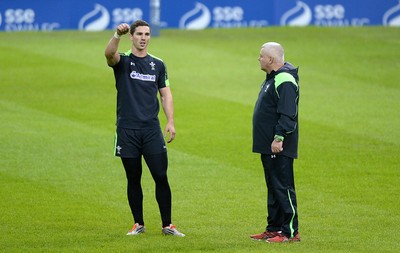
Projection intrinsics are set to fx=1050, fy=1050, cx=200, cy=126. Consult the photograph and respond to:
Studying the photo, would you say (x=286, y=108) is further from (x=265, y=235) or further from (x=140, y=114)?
(x=140, y=114)

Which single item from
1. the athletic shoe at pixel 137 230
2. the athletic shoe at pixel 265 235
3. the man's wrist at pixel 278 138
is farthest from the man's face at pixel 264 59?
the athletic shoe at pixel 137 230

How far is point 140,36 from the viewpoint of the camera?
11.1 meters

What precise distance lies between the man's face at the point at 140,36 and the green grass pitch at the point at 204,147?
6.81ft

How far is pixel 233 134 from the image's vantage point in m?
19.6

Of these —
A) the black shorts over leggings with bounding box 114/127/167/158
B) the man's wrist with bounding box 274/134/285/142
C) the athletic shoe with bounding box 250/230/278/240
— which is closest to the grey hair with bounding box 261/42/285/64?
the man's wrist with bounding box 274/134/285/142

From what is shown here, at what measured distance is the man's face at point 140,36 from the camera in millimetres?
11125

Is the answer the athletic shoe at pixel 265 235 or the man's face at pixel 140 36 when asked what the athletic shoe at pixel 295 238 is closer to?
the athletic shoe at pixel 265 235

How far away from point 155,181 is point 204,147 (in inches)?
262

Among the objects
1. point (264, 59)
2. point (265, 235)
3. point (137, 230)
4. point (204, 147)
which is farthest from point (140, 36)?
point (204, 147)

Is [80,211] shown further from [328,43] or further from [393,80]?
[328,43]

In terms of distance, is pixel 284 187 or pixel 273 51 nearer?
pixel 273 51

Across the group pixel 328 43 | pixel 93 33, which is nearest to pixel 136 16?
pixel 93 33

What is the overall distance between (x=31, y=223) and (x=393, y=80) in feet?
51.9

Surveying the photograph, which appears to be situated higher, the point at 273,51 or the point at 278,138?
the point at 273,51
